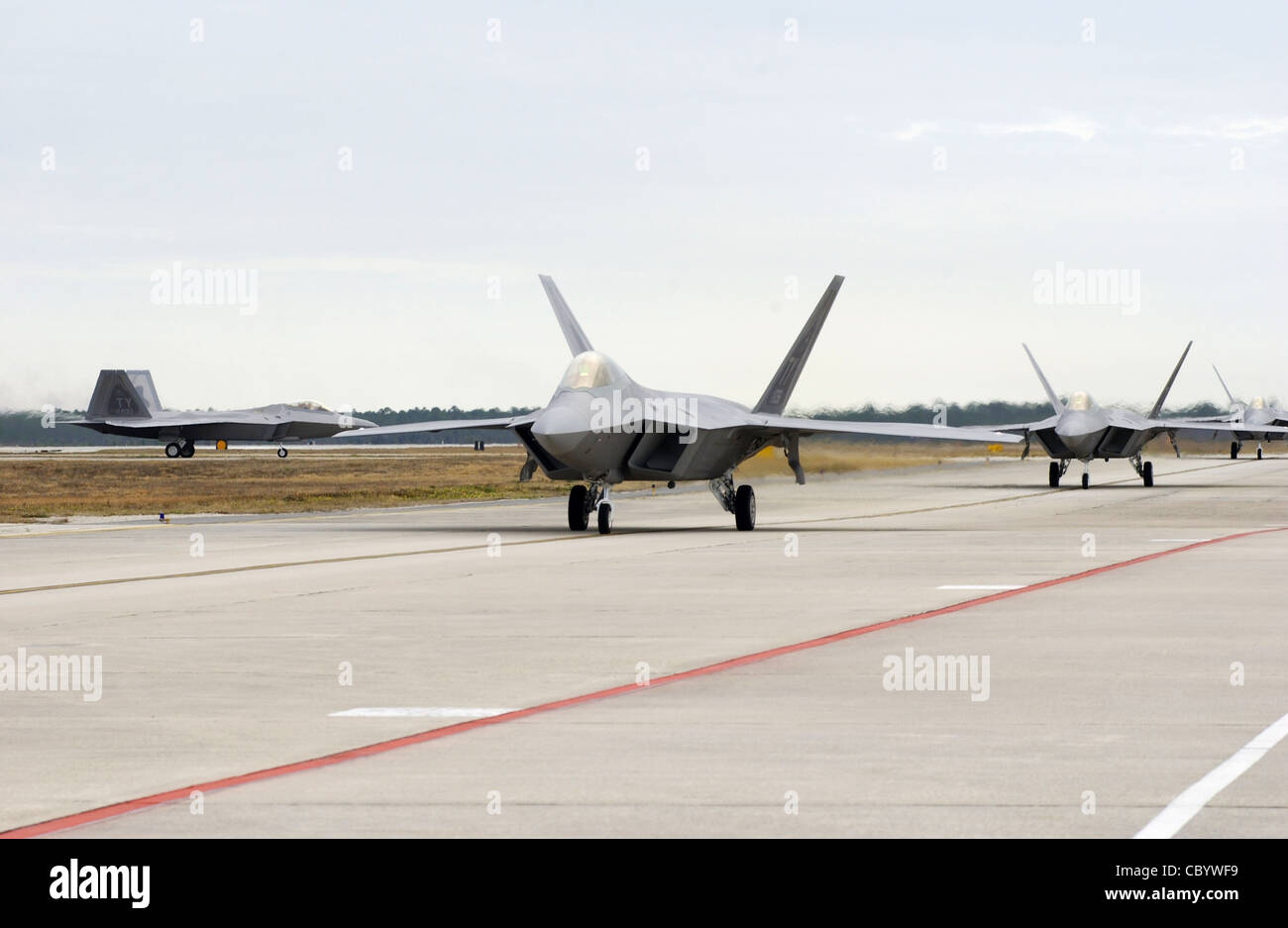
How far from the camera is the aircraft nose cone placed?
29.4 m

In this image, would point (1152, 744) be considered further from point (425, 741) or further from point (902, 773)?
point (425, 741)

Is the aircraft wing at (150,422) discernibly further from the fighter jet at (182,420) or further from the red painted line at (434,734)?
the red painted line at (434,734)

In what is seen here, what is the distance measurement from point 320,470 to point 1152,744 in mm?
77133

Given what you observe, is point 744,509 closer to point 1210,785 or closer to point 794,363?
point 794,363

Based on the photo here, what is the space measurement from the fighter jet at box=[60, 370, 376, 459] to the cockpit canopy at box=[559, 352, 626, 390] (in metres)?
77.4

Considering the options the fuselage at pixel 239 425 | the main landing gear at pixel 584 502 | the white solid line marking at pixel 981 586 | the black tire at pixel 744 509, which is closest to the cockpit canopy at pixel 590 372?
the main landing gear at pixel 584 502

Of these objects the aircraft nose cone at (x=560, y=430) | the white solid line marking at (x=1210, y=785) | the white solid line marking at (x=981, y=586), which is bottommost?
the white solid line marking at (x=1210, y=785)

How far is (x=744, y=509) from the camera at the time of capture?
33656 millimetres

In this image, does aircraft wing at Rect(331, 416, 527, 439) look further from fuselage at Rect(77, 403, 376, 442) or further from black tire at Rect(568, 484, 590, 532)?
fuselage at Rect(77, 403, 376, 442)

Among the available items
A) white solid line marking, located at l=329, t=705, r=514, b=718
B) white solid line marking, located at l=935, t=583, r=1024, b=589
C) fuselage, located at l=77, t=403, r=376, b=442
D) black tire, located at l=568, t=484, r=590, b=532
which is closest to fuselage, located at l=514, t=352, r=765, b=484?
black tire, located at l=568, t=484, r=590, b=532

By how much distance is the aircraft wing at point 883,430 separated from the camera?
3194cm

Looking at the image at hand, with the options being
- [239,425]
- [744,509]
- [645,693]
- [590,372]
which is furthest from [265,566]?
[239,425]

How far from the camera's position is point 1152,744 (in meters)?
9.38

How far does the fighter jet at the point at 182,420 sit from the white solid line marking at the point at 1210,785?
99.5 m
